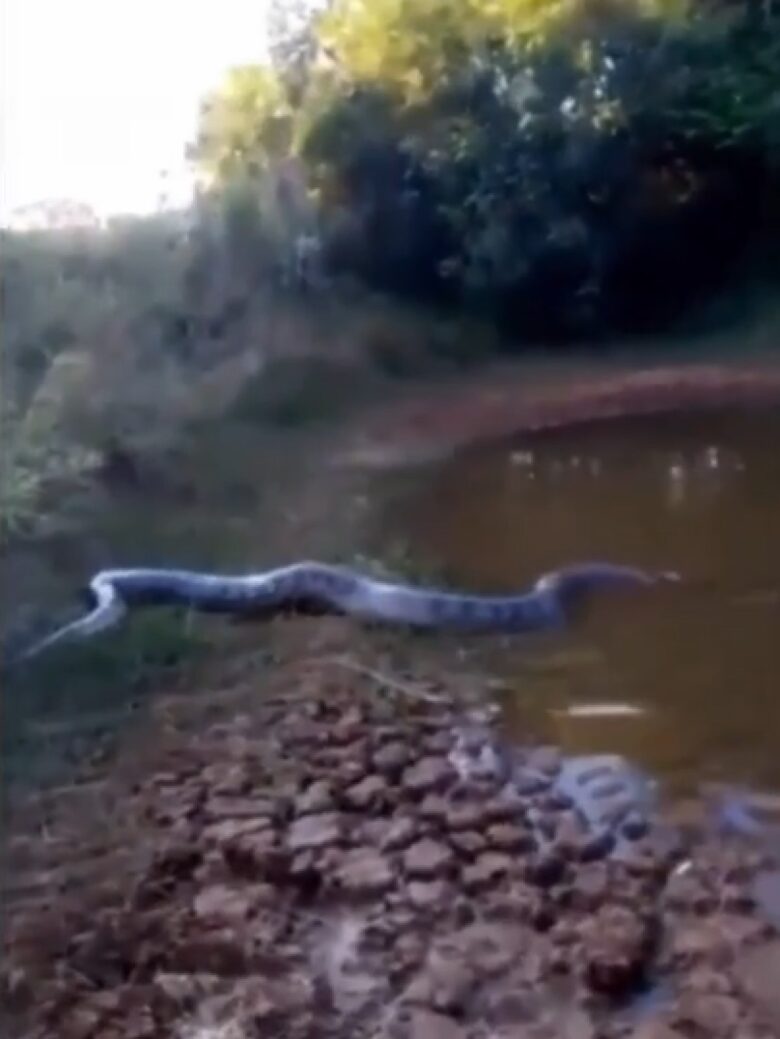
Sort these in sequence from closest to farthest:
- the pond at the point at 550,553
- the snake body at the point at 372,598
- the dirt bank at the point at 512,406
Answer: the pond at the point at 550,553 → the snake body at the point at 372,598 → the dirt bank at the point at 512,406

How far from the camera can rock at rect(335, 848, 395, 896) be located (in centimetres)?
178

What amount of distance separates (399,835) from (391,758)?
23 cm

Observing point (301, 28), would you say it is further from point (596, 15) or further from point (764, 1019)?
point (764, 1019)

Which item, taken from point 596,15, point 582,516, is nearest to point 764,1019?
point 582,516

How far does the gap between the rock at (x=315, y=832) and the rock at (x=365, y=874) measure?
0.04m

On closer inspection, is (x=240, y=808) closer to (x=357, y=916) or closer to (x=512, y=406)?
(x=357, y=916)

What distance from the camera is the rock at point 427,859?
1817mm

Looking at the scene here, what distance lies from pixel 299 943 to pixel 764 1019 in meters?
0.45

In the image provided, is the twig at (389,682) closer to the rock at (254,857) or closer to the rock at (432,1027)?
the rock at (254,857)

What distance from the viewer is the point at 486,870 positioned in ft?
5.99

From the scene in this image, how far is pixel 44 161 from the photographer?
201 cm

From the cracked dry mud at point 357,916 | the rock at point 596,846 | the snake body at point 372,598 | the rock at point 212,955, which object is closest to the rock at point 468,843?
the cracked dry mud at point 357,916

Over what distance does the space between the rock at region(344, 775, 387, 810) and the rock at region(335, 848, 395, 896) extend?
12cm

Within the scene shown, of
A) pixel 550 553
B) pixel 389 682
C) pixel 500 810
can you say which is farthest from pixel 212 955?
pixel 550 553
